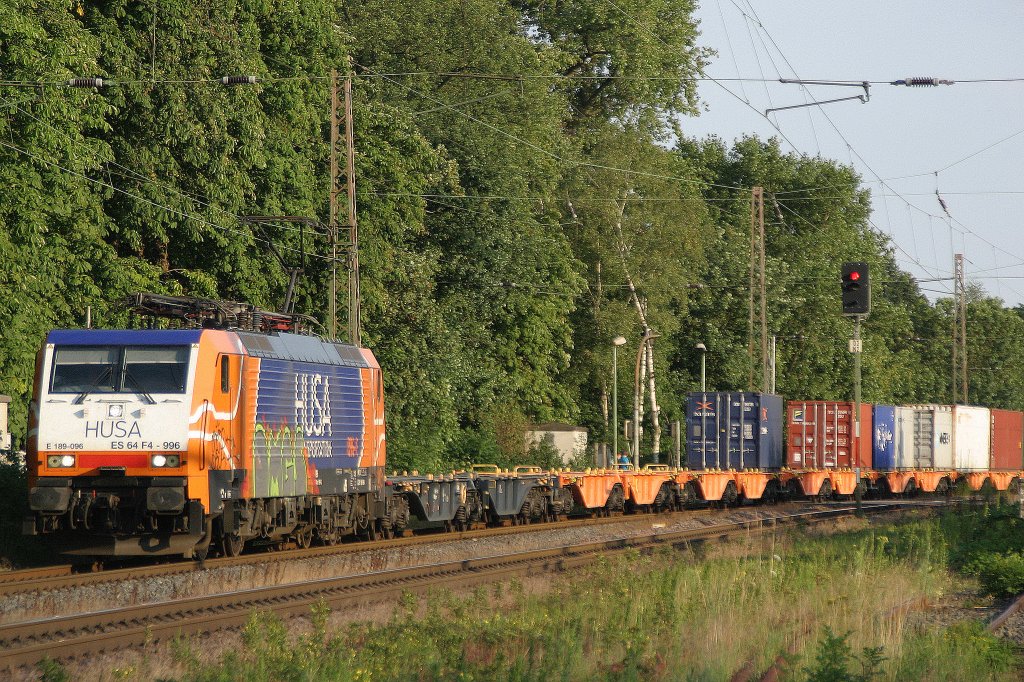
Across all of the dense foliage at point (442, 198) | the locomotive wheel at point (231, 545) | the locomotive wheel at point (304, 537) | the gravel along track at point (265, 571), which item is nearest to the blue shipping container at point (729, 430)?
the dense foliage at point (442, 198)

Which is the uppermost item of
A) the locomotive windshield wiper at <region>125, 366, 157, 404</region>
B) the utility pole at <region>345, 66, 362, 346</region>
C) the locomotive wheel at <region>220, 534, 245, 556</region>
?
the utility pole at <region>345, 66, 362, 346</region>

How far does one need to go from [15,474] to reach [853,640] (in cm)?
1366

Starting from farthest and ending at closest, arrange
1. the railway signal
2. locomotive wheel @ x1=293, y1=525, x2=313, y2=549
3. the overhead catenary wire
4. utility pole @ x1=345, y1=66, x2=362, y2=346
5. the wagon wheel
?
the wagon wheel → utility pole @ x1=345, y1=66, x2=362, y2=346 → the overhead catenary wire → the railway signal → locomotive wheel @ x1=293, y1=525, x2=313, y2=549

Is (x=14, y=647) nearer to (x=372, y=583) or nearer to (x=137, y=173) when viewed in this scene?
(x=372, y=583)

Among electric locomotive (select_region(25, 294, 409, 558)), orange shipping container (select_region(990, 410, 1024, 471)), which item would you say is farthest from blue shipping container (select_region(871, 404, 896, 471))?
electric locomotive (select_region(25, 294, 409, 558))

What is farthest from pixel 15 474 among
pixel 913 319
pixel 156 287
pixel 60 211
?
pixel 913 319

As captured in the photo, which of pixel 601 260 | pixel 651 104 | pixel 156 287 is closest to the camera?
pixel 156 287

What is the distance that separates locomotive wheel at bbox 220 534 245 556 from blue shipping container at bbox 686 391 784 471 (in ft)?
66.4

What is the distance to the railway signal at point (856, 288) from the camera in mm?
22625

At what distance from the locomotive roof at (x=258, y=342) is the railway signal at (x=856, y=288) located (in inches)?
329

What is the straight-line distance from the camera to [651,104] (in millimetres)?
63188

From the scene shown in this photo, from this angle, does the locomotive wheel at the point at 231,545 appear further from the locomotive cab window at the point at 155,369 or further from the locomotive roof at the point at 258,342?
the locomotive cab window at the point at 155,369

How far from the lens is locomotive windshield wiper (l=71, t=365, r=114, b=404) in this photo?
1784 cm

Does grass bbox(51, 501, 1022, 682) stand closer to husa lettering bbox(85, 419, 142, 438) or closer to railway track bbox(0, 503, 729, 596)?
railway track bbox(0, 503, 729, 596)
